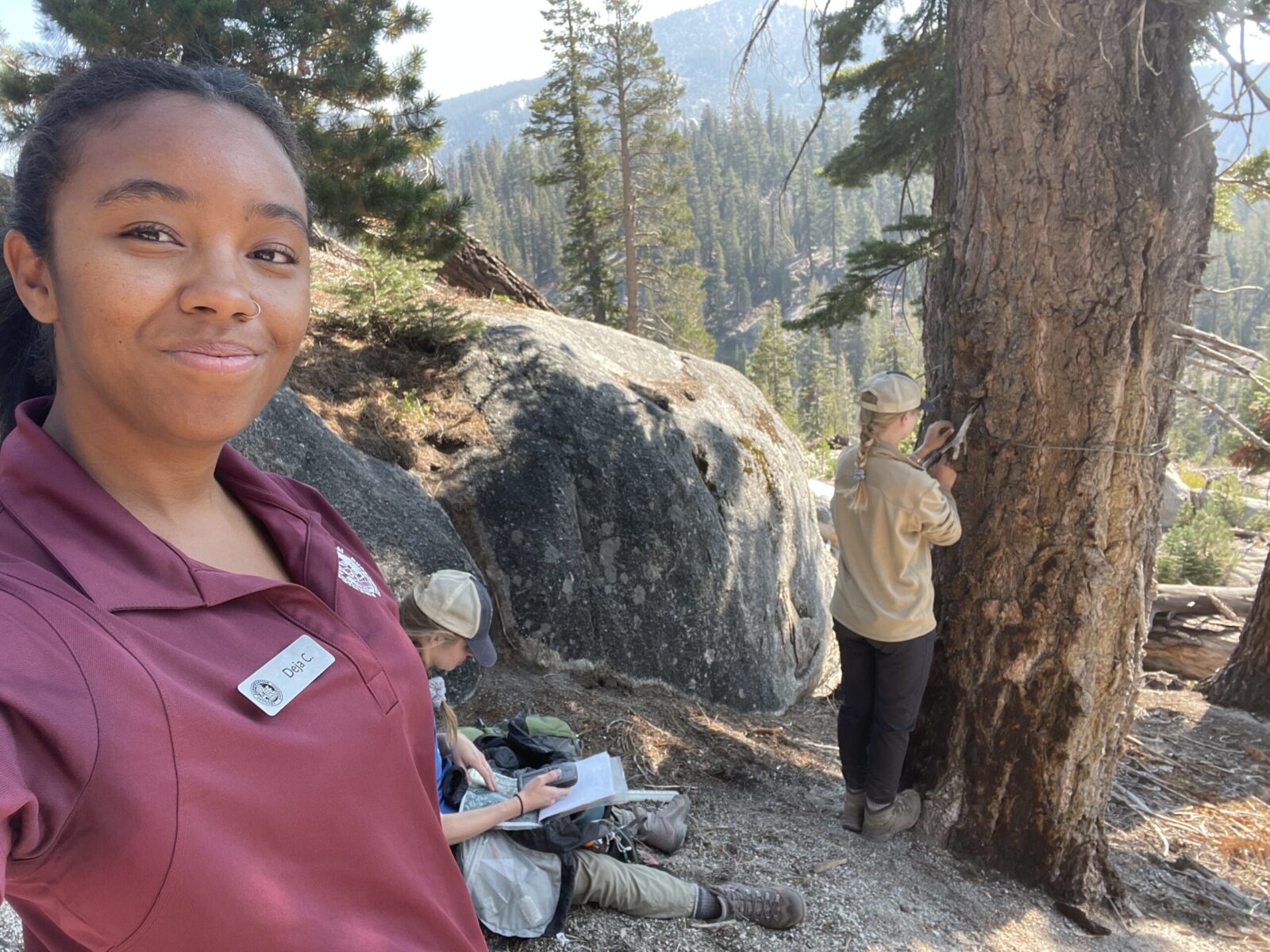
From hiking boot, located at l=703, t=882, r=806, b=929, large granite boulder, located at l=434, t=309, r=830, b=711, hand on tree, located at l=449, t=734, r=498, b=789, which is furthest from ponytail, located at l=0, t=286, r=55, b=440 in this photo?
large granite boulder, located at l=434, t=309, r=830, b=711

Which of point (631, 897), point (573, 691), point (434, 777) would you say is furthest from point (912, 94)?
point (434, 777)

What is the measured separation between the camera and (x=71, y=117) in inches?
41.1

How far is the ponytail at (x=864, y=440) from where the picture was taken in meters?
3.93

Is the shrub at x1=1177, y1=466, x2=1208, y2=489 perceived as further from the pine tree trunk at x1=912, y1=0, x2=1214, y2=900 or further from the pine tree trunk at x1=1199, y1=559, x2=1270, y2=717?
the pine tree trunk at x1=912, y1=0, x2=1214, y2=900

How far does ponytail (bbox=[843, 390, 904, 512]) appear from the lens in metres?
3.93

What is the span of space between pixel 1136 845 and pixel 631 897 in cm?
322

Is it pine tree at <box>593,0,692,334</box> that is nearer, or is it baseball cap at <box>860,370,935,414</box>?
baseball cap at <box>860,370,935,414</box>

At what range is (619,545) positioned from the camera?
19.6ft

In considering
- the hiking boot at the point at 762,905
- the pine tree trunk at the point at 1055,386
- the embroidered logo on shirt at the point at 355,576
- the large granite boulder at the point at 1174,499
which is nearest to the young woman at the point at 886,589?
the pine tree trunk at the point at 1055,386

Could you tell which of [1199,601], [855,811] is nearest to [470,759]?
[855,811]

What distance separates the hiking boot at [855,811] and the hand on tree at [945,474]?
161 cm

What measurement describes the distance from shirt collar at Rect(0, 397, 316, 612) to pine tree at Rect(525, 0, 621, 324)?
71.7 ft

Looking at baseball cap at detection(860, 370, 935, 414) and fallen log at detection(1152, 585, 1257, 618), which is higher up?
baseball cap at detection(860, 370, 935, 414)

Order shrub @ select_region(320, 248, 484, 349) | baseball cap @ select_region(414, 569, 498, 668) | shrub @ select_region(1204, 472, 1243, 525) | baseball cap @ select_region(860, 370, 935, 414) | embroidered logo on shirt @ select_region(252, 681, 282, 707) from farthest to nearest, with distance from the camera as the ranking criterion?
shrub @ select_region(1204, 472, 1243, 525) < shrub @ select_region(320, 248, 484, 349) < baseball cap @ select_region(860, 370, 935, 414) < baseball cap @ select_region(414, 569, 498, 668) < embroidered logo on shirt @ select_region(252, 681, 282, 707)
